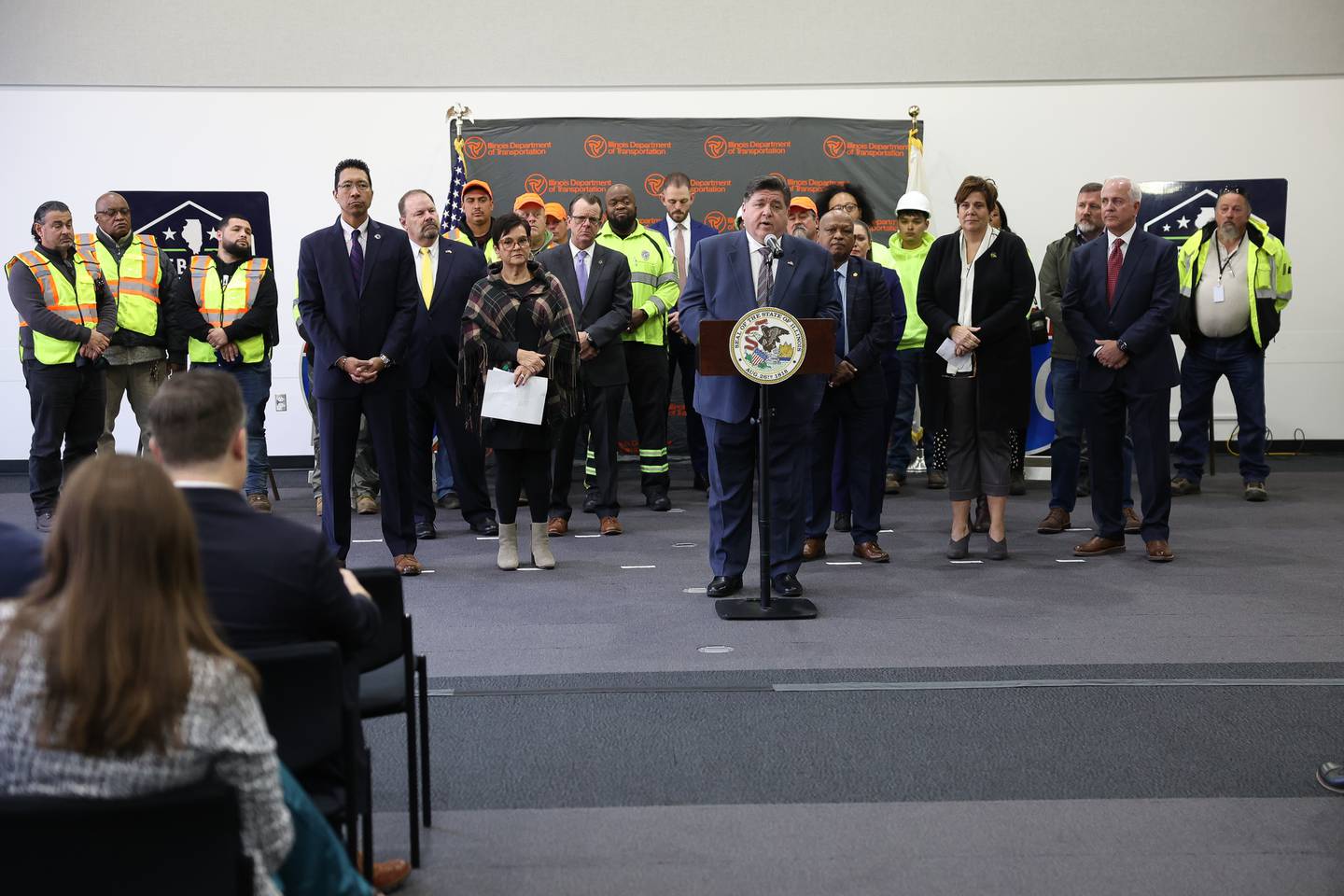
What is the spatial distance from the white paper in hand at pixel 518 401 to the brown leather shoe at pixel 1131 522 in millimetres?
2928

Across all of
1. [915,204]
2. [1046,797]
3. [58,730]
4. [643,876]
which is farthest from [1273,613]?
[58,730]

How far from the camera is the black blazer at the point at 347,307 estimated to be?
551 cm

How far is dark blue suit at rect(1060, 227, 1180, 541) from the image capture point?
19.1 feet

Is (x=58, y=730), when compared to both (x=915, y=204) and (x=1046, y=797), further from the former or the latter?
(x=915, y=204)

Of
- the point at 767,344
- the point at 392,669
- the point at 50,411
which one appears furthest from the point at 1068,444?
the point at 50,411

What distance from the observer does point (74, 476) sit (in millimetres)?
1522

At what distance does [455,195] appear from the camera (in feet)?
28.4

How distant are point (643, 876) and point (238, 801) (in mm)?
1245

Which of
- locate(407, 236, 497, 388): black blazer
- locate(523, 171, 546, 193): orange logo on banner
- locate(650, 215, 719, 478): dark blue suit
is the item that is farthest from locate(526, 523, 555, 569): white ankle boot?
locate(523, 171, 546, 193): orange logo on banner

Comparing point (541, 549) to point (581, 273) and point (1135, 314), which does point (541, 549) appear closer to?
point (581, 273)

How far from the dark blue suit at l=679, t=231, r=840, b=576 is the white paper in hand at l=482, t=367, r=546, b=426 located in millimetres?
766

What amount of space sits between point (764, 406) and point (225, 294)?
400 cm

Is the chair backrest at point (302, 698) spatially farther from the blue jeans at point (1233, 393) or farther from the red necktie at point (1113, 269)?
the blue jeans at point (1233, 393)

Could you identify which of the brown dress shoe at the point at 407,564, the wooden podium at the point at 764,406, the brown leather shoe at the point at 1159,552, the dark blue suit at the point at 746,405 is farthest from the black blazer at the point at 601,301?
the brown leather shoe at the point at 1159,552
